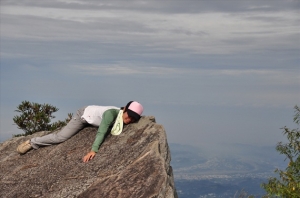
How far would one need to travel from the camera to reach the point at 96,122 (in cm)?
1697

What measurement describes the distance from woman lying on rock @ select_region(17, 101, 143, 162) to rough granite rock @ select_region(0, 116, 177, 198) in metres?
0.17

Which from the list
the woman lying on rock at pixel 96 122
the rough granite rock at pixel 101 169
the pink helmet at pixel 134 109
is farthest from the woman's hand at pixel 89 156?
the pink helmet at pixel 134 109

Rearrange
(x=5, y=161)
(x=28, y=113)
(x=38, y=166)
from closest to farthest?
1. (x=38, y=166)
2. (x=5, y=161)
3. (x=28, y=113)

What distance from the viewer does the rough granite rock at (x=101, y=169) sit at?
558 inches

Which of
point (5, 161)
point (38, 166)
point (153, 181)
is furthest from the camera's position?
point (5, 161)

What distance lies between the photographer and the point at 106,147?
52.6 ft

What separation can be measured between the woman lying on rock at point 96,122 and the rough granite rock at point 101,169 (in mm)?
172

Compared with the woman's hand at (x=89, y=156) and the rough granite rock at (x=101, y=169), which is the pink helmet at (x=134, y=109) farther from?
the woman's hand at (x=89, y=156)

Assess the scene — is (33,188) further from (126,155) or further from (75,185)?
(126,155)

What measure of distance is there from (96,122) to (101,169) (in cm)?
216

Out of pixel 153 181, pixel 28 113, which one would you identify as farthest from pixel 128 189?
pixel 28 113

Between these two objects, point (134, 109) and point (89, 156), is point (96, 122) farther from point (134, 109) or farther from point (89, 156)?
point (89, 156)

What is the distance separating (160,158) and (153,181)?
782 millimetres

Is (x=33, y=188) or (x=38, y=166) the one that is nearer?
(x=33, y=188)
